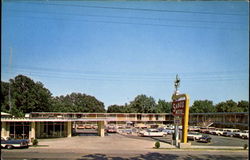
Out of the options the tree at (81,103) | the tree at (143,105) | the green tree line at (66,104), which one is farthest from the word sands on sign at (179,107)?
the tree at (143,105)

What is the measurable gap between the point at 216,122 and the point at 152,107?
114 ft

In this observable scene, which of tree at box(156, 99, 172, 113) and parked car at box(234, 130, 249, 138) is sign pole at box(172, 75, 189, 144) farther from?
tree at box(156, 99, 172, 113)

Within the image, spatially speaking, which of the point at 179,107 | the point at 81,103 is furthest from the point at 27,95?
the point at 179,107

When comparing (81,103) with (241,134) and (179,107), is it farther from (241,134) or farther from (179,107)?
(179,107)

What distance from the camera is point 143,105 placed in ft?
294

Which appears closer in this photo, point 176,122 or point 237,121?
point 176,122

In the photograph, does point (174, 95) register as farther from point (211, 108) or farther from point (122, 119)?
point (211, 108)

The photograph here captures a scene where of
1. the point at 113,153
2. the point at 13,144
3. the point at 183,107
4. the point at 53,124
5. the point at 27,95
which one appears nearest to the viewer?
the point at 113,153

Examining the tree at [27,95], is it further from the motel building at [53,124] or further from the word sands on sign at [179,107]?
the word sands on sign at [179,107]

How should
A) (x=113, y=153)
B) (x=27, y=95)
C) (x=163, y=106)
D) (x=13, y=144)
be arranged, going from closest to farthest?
1. (x=113, y=153)
2. (x=13, y=144)
3. (x=27, y=95)
4. (x=163, y=106)

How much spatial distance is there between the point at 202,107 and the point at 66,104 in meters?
49.4

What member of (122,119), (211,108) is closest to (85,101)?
(122,119)

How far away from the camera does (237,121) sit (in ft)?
163

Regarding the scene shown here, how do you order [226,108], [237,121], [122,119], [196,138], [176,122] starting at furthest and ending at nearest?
[226,108] → [122,119] → [237,121] → [196,138] → [176,122]
